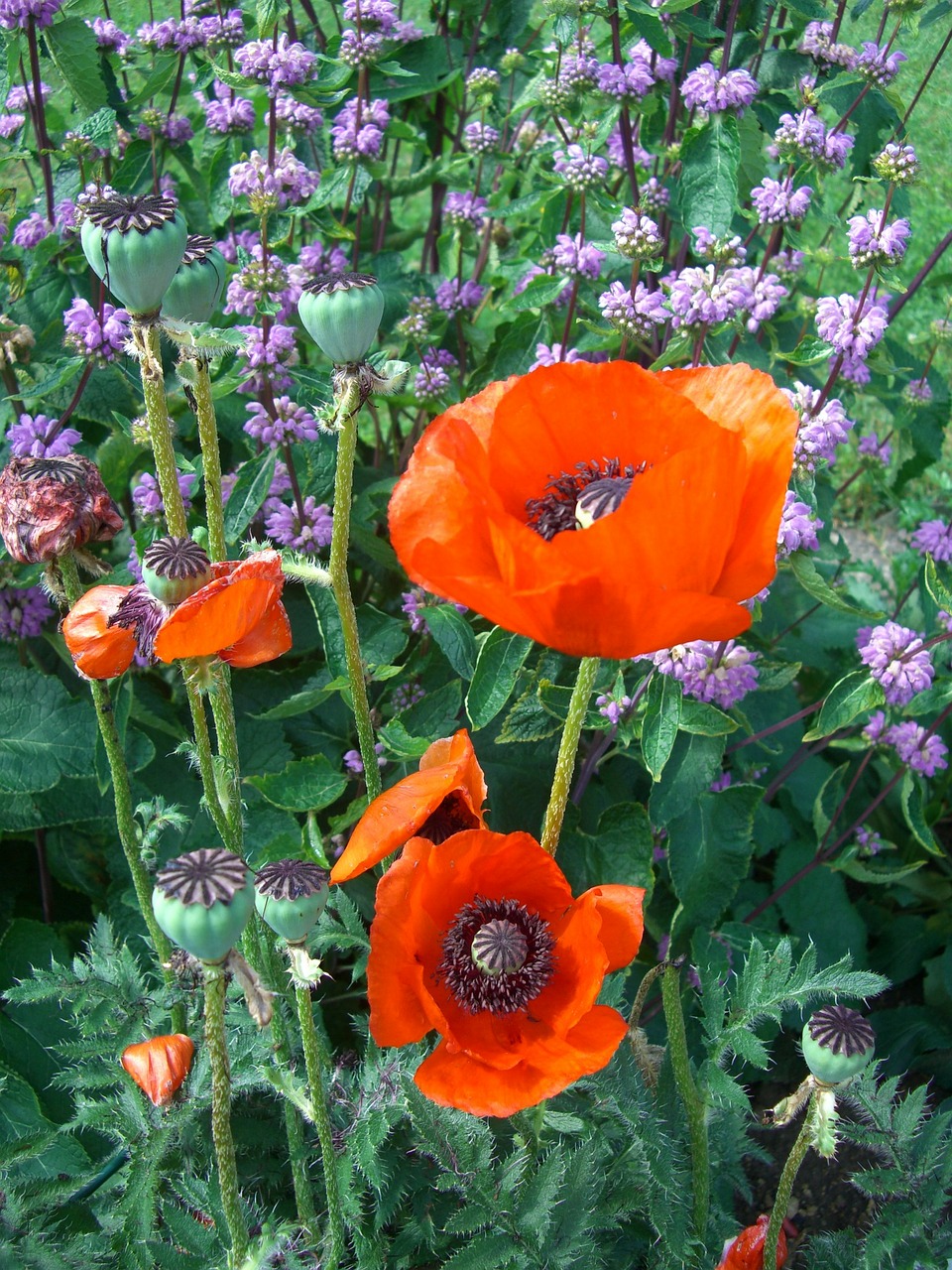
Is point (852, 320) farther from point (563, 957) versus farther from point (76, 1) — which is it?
point (76, 1)

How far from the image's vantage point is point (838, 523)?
4105 mm

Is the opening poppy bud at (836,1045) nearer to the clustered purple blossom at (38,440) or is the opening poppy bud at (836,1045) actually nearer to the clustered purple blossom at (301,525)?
the clustered purple blossom at (301,525)

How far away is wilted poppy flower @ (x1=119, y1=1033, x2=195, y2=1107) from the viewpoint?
50.1 inches

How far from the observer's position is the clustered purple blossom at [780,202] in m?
2.07

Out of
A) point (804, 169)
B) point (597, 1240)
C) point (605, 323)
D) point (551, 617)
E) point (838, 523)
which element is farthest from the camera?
point (838, 523)

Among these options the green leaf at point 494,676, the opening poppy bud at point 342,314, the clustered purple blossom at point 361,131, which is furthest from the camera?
the clustered purple blossom at point 361,131

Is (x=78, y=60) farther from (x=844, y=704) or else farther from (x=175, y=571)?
(x=844, y=704)

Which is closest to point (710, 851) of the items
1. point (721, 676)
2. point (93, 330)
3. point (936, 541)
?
point (721, 676)

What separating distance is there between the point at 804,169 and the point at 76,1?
1.53m

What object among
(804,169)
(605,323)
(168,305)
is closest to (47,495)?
(168,305)

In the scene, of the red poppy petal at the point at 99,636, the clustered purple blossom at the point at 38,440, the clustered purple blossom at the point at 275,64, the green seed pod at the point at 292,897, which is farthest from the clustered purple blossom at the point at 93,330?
the green seed pod at the point at 292,897

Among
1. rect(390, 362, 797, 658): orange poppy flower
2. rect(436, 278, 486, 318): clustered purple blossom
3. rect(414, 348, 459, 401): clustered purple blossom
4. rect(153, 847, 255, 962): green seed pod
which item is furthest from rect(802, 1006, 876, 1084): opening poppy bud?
rect(436, 278, 486, 318): clustered purple blossom

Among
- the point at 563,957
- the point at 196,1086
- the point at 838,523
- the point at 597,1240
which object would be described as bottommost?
the point at 838,523

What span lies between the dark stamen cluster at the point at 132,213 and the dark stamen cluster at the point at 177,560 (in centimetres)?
26
